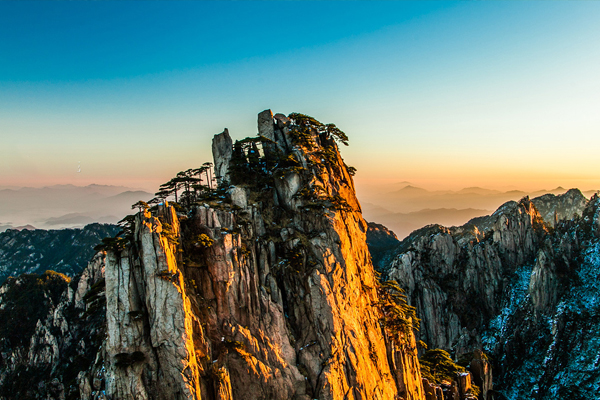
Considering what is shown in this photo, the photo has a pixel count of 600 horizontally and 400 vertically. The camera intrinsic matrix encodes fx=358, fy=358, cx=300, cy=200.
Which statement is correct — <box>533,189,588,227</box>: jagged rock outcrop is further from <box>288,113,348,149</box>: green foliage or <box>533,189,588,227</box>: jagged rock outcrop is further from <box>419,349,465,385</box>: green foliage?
<box>288,113,348,149</box>: green foliage

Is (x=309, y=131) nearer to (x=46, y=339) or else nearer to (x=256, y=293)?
(x=256, y=293)

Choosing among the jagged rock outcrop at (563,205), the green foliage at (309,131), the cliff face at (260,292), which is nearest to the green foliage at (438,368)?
the cliff face at (260,292)

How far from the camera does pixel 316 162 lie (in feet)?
192

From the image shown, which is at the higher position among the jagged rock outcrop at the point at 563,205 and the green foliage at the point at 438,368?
the jagged rock outcrop at the point at 563,205

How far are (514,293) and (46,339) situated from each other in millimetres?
142233

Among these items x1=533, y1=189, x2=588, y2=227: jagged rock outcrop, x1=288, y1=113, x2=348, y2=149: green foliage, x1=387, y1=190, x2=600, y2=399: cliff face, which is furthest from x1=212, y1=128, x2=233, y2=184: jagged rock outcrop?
x1=533, y1=189, x2=588, y2=227: jagged rock outcrop

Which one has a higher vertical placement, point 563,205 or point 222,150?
point 222,150

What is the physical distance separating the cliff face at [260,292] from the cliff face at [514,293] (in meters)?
50.6

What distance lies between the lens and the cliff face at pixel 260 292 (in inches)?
1373

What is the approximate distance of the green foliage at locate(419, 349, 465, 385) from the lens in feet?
237

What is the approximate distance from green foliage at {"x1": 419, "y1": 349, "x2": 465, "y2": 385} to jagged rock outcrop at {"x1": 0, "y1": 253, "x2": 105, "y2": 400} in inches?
2812

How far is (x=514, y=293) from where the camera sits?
118750 mm

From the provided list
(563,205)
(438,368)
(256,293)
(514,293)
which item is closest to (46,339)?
(256,293)

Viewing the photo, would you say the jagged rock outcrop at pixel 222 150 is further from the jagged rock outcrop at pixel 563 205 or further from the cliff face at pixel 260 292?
the jagged rock outcrop at pixel 563 205
